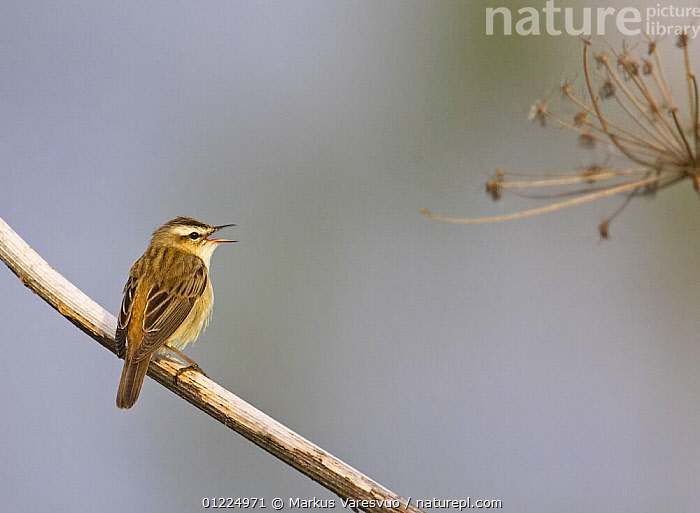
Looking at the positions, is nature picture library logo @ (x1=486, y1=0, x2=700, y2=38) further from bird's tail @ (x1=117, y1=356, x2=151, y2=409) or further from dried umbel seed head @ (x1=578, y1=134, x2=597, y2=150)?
bird's tail @ (x1=117, y1=356, x2=151, y2=409)

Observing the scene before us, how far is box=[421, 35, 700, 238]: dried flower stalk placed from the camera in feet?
11.2

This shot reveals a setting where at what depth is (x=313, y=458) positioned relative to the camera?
366 centimetres

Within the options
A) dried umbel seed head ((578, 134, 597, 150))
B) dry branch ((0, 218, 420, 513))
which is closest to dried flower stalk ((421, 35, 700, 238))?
dried umbel seed head ((578, 134, 597, 150))

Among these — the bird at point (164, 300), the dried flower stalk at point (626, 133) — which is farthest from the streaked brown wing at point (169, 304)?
the dried flower stalk at point (626, 133)

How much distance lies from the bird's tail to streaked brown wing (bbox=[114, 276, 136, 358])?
102 mm

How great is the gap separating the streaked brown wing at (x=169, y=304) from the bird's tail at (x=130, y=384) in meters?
0.04

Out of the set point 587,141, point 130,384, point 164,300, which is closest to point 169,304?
point 164,300

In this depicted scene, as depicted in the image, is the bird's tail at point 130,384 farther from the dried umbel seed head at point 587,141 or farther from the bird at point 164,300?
the dried umbel seed head at point 587,141

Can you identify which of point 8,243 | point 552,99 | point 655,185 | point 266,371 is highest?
point 552,99

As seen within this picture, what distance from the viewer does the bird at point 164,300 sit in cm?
477

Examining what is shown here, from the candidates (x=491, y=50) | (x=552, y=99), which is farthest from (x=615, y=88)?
(x=491, y=50)

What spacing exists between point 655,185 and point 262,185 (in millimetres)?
6838

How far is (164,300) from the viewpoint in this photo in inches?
214

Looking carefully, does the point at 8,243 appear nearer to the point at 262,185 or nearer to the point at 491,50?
the point at 262,185
